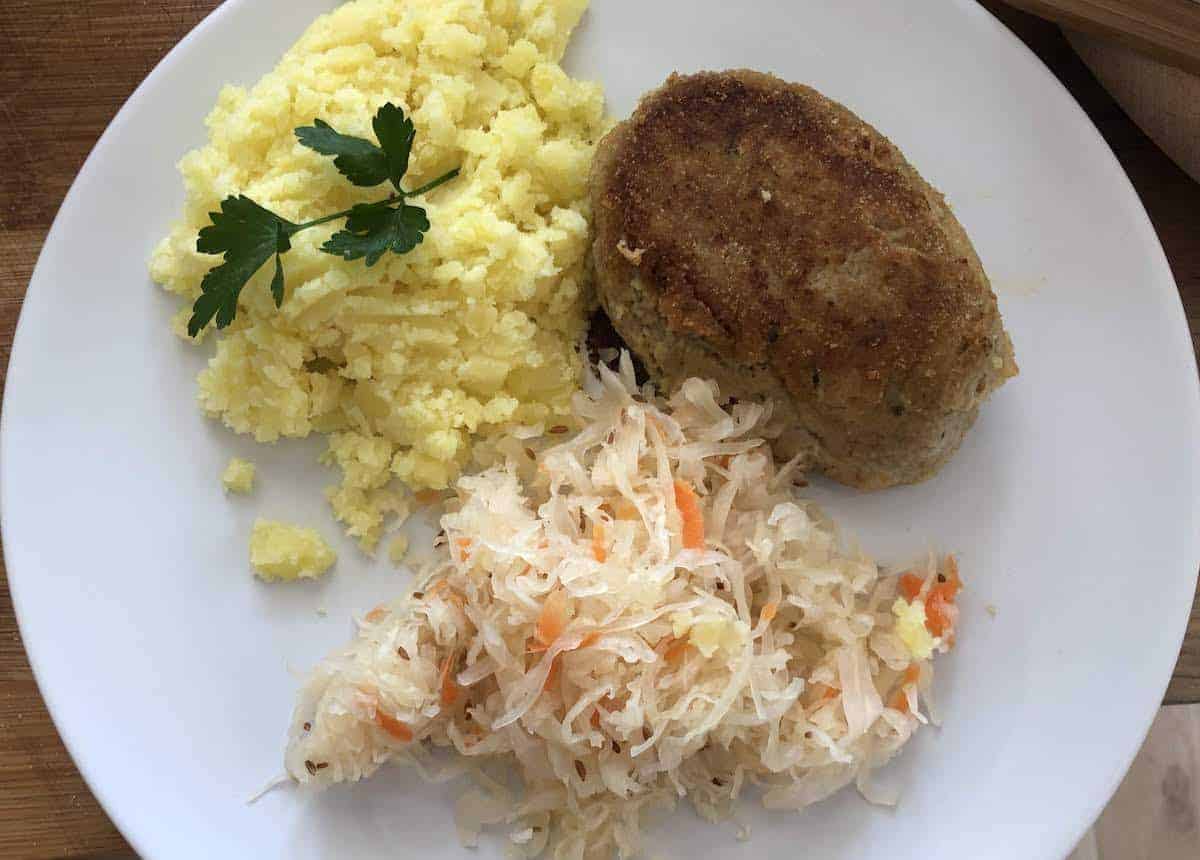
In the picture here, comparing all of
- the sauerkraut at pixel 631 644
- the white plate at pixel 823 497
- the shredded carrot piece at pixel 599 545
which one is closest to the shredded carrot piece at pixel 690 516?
the sauerkraut at pixel 631 644

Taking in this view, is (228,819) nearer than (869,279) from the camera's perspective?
No

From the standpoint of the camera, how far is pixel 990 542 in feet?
7.29

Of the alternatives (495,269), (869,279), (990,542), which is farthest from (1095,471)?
(495,269)

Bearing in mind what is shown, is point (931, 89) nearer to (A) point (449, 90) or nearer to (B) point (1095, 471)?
(B) point (1095, 471)

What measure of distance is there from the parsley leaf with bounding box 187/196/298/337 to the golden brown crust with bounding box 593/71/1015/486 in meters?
0.69

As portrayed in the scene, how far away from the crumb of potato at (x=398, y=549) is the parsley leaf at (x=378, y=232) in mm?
646

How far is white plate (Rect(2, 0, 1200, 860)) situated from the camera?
2.14m

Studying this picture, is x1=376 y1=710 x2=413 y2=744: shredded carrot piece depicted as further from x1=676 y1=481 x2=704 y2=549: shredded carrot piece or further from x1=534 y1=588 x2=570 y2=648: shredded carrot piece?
x1=676 y1=481 x2=704 y2=549: shredded carrot piece

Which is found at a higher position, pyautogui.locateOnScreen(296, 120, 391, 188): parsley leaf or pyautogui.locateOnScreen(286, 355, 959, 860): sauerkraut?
pyautogui.locateOnScreen(296, 120, 391, 188): parsley leaf

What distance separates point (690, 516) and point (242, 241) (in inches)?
43.7

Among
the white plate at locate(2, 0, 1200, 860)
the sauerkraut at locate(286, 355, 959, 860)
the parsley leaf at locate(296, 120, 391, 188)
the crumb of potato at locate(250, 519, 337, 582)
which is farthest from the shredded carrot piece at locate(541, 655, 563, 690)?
the parsley leaf at locate(296, 120, 391, 188)

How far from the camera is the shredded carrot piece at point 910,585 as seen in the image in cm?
216

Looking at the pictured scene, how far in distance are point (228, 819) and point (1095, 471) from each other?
6.96 feet

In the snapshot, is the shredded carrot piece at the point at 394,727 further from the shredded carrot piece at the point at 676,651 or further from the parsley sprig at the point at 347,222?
the parsley sprig at the point at 347,222
